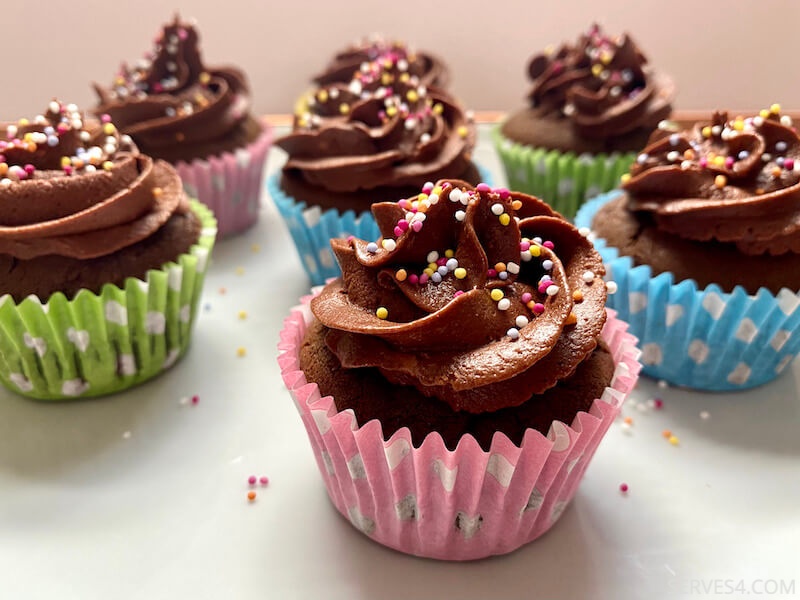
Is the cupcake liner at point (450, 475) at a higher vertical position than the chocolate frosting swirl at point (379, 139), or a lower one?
lower

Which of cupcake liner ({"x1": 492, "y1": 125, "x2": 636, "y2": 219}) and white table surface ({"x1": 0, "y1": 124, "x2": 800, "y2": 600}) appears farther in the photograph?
cupcake liner ({"x1": 492, "y1": 125, "x2": 636, "y2": 219})

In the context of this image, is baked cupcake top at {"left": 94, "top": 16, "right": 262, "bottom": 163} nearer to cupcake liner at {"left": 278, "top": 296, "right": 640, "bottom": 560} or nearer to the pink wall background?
the pink wall background

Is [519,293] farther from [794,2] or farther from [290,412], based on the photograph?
[794,2]

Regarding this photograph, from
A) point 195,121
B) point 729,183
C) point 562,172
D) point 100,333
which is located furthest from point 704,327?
point 195,121

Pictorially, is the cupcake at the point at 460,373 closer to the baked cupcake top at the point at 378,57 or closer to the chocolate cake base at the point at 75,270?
the chocolate cake base at the point at 75,270

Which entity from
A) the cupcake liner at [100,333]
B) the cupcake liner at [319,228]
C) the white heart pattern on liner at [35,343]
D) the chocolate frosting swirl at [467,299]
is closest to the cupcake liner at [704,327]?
the chocolate frosting swirl at [467,299]

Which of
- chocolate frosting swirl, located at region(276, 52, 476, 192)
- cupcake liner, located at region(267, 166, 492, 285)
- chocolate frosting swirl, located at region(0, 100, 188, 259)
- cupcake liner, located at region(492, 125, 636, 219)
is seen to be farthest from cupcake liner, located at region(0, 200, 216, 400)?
cupcake liner, located at region(492, 125, 636, 219)

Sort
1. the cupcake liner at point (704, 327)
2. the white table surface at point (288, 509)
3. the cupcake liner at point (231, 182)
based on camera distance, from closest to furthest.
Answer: the white table surface at point (288, 509), the cupcake liner at point (704, 327), the cupcake liner at point (231, 182)
